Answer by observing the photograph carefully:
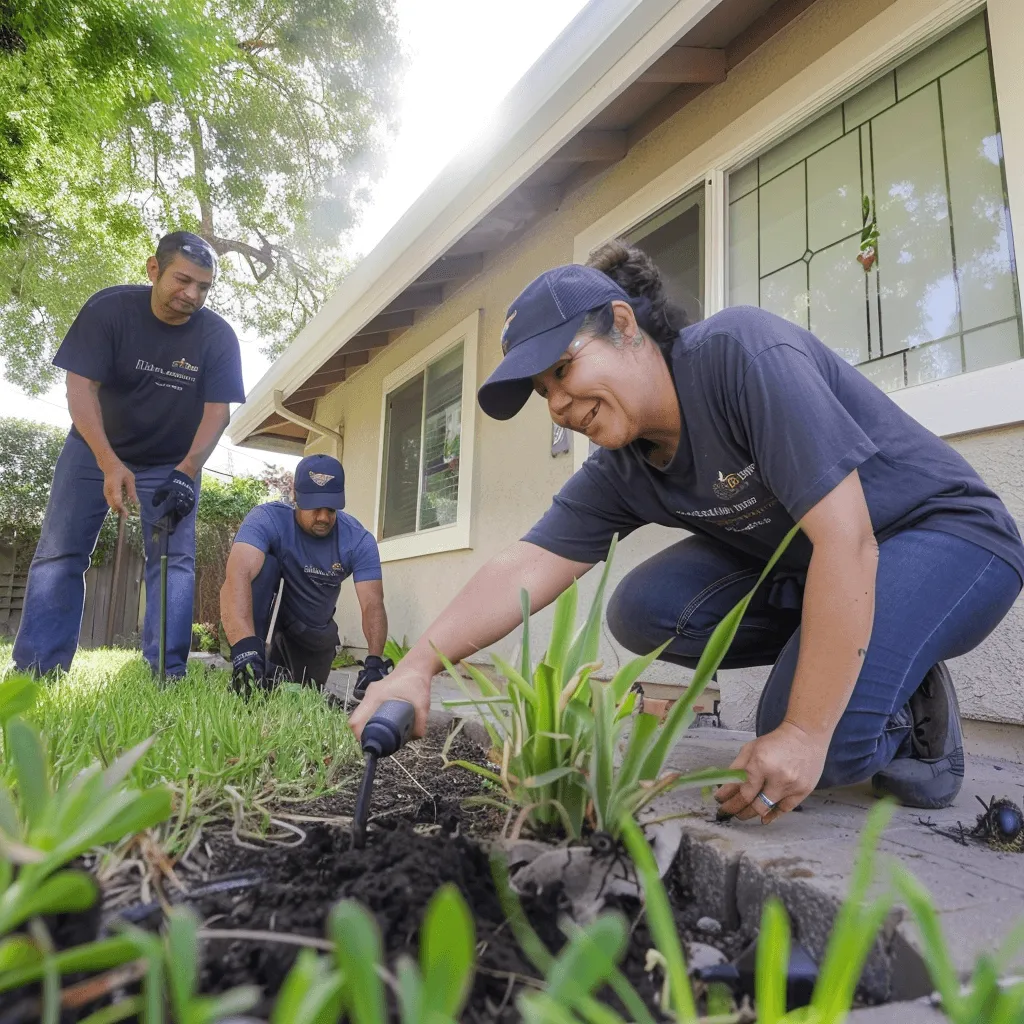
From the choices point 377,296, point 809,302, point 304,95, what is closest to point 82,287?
point 304,95

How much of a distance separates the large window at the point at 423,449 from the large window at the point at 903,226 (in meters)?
2.85

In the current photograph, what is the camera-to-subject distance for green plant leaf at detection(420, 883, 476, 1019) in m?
0.38

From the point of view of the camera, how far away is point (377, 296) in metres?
5.12

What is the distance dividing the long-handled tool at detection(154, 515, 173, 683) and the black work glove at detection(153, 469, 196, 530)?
3 cm

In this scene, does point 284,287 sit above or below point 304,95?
below

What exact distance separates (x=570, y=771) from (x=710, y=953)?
0.28 meters

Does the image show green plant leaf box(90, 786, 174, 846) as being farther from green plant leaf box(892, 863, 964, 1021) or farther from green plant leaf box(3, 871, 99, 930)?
green plant leaf box(892, 863, 964, 1021)

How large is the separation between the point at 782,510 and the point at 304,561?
273 centimetres

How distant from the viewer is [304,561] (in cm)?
381

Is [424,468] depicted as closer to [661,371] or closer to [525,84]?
[525,84]

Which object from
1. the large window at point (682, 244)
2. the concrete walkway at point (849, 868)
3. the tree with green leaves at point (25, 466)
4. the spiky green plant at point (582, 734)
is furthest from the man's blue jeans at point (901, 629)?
the tree with green leaves at point (25, 466)

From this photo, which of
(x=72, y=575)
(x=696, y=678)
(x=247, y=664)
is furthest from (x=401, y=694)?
(x=72, y=575)

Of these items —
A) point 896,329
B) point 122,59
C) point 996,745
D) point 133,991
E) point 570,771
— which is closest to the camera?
point 133,991

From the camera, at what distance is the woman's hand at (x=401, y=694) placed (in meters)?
1.38
